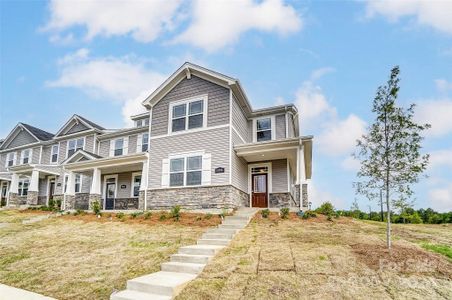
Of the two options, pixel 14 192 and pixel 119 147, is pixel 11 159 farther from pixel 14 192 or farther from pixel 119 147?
pixel 119 147

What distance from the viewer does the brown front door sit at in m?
16.7

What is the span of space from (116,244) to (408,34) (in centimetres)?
1223

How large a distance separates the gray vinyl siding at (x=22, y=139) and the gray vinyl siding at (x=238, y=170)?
21.7m

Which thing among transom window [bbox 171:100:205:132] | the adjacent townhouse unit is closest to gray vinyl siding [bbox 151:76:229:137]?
the adjacent townhouse unit

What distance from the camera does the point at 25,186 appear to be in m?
26.5

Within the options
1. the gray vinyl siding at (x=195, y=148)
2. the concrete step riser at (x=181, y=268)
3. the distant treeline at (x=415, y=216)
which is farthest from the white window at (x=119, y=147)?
the concrete step riser at (x=181, y=268)

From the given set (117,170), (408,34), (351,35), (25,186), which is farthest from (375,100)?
(25,186)

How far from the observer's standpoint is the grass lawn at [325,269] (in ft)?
17.3

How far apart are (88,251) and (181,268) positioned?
418 cm

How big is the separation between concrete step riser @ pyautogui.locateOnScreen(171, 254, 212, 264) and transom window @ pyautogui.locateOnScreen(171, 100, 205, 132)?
8.88 m

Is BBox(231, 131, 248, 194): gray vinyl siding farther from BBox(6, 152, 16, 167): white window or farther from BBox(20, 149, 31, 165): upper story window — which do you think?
BBox(6, 152, 16, 167): white window

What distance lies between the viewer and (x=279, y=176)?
54.2 ft

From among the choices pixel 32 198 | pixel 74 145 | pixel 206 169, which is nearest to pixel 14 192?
pixel 32 198

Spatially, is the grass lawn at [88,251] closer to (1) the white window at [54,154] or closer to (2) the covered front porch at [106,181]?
(2) the covered front porch at [106,181]
